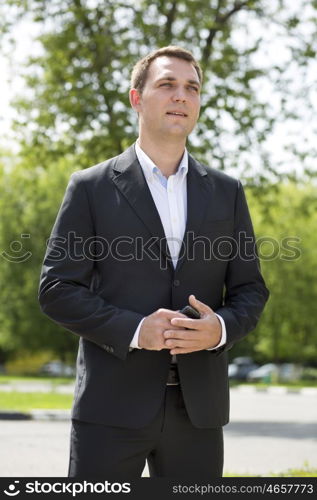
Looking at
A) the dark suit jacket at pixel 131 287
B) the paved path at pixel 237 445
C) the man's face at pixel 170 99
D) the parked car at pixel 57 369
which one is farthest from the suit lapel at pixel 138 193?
the parked car at pixel 57 369

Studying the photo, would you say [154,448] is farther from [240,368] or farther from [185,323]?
[240,368]

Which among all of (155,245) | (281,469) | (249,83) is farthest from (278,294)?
(155,245)

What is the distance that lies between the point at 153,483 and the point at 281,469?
637cm

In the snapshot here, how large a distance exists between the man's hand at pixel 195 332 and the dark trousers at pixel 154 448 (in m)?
0.23

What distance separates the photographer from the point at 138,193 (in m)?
3.30

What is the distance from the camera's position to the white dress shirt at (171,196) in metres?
3.30

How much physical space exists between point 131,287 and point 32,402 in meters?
16.0

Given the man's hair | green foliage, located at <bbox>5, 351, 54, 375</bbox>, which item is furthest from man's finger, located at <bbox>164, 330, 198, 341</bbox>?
green foliage, located at <bbox>5, 351, 54, 375</bbox>

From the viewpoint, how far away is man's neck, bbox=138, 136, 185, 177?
3393 mm

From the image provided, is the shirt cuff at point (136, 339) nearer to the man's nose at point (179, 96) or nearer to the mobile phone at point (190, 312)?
the mobile phone at point (190, 312)

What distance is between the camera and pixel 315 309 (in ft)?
150

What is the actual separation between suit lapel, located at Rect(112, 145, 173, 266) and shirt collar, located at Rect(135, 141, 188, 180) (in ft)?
0.07

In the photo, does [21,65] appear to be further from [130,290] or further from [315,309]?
[315,309]

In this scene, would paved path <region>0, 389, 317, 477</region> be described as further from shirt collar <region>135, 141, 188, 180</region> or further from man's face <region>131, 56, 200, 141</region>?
man's face <region>131, 56, 200, 141</region>
